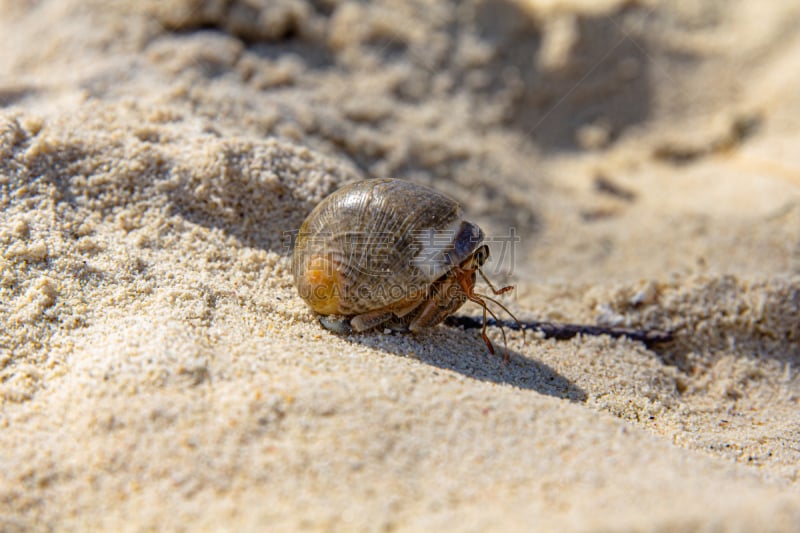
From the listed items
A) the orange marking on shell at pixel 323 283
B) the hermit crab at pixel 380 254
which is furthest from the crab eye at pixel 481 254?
the orange marking on shell at pixel 323 283

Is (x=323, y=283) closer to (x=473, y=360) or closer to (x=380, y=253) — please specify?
(x=380, y=253)

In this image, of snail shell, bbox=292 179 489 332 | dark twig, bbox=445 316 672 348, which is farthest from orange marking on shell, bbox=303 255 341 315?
dark twig, bbox=445 316 672 348

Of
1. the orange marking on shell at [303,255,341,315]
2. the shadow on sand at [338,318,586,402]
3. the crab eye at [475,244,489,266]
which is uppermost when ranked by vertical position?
the crab eye at [475,244,489,266]

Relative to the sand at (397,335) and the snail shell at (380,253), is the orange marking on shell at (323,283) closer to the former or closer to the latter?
the snail shell at (380,253)

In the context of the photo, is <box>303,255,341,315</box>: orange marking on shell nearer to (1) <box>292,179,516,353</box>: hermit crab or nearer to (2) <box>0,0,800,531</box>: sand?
(1) <box>292,179,516,353</box>: hermit crab

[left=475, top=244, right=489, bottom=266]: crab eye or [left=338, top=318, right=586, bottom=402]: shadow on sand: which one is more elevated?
[left=475, top=244, right=489, bottom=266]: crab eye

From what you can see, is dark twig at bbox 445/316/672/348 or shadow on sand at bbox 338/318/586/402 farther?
dark twig at bbox 445/316/672/348

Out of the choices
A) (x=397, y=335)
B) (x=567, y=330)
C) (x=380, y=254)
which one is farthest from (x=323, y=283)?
(x=567, y=330)
